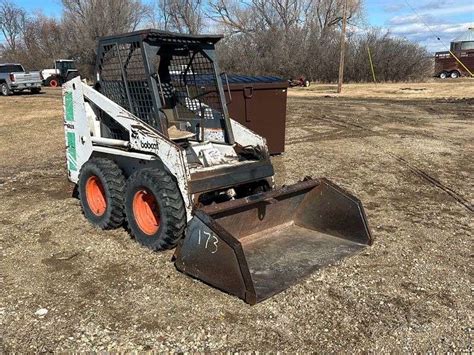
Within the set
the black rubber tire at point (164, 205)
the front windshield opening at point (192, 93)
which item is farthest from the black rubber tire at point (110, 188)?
the front windshield opening at point (192, 93)

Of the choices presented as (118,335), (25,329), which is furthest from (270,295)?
(25,329)

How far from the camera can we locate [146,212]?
4.80 m

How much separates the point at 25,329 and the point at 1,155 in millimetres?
7613

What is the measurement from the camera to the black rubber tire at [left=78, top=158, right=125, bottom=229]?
5051 millimetres

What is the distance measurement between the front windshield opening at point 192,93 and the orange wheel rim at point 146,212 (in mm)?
927

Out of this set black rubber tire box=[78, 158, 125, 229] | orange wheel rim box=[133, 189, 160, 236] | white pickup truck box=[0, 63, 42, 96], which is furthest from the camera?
white pickup truck box=[0, 63, 42, 96]

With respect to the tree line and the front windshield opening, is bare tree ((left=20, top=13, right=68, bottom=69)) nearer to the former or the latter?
the tree line

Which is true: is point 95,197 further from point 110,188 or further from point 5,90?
point 5,90

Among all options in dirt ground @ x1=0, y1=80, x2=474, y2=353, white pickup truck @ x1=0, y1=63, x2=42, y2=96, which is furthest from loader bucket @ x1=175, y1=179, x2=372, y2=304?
white pickup truck @ x1=0, y1=63, x2=42, y2=96

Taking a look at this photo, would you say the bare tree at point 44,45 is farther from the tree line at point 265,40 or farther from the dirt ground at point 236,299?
the dirt ground at point 236,299

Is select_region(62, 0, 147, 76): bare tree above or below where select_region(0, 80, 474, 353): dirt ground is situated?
above

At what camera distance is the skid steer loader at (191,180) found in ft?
13.4

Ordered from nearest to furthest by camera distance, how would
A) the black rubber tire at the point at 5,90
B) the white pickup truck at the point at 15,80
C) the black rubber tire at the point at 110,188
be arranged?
the black rubber tire at the point at 110,188 < the white pickup truck at the point at 15,80 < the black rubber tire at the point at 5,90

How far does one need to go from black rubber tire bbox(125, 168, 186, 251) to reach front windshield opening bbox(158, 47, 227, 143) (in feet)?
2.94
